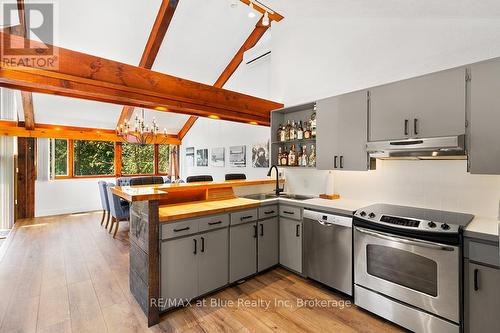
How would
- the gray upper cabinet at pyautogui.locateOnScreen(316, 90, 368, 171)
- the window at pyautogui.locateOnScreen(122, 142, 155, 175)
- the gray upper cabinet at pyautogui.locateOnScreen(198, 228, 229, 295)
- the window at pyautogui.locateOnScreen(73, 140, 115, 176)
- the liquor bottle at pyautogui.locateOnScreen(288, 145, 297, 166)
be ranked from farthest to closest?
the window at pyautogui.locateOnScreen(122, 142, 155, 175) < the window at pyautogui.locateOnScreen(73, 140, 115, 176) < the liquor bottle at pyautogui.locateOnScreen(288, 145, 297, 166) < the gray upper cabinet at pyautogui.locateOnScreen(316, 90, 368, 171) < the gray upper cabinet at pyautogui.locateOnScreen(198, 228, 229, 295)

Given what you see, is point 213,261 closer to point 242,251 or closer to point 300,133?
point 242,251

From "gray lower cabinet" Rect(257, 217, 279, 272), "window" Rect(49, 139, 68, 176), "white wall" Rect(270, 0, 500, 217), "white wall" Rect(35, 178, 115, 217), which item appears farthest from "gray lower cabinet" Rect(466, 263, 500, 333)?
"window" Rect(49, 139, 68, 176)

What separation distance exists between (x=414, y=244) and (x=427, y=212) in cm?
56

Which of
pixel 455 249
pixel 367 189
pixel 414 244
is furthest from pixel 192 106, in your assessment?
pixel 455 249

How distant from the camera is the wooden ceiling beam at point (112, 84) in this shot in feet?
6.47

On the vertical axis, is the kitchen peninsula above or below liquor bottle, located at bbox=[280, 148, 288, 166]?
below

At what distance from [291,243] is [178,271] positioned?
1411 mm

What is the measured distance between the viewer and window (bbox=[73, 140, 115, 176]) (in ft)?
22.9

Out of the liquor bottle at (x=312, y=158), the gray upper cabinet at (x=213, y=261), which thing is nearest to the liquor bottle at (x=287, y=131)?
the liquor bottle at (x=312, y=158)

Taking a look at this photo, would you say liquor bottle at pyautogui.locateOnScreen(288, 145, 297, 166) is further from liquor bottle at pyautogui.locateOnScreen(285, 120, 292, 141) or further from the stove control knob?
the stove control knob

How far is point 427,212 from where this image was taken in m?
2.28

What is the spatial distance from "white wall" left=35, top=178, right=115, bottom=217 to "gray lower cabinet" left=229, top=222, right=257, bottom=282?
20.3ft

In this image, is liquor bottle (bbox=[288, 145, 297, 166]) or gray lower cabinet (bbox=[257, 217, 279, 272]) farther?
liquor bottle (bbox=[288, 145, 297, 166])

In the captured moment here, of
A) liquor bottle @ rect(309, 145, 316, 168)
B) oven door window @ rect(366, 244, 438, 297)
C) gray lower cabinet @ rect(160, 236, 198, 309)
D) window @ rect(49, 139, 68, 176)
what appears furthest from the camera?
window @ rect(49, 139, 68, 176)
